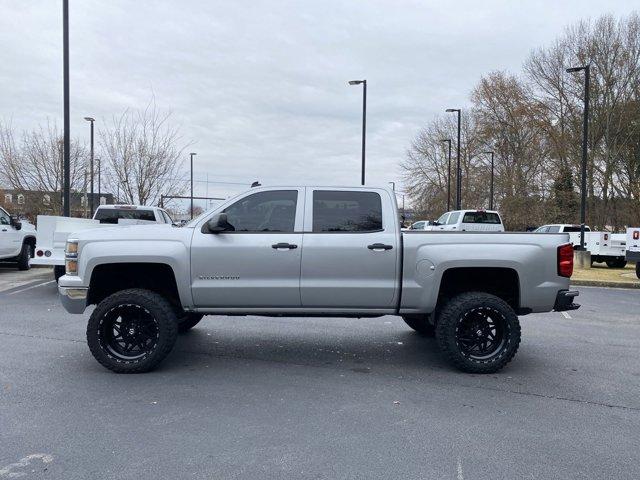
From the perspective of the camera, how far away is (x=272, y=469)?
3.41 m

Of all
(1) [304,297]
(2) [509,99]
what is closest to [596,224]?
(2) [509,99]

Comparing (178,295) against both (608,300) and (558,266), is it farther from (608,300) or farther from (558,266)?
(608,300)

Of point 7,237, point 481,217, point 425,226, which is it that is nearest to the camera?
point 7,237

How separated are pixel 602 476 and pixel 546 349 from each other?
352 cm

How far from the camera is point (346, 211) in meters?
5.70

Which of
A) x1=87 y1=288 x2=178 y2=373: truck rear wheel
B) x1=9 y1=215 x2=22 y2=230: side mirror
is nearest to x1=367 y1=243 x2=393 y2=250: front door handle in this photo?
x1=87 y1=288 x2=178 y2=373: truck rear wheel

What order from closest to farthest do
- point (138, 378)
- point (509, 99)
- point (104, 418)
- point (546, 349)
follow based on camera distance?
point (104, 418)
point (138, 378)
point (546, 349)
point (509, 99)

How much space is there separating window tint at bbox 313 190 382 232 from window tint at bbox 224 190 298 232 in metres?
0.27

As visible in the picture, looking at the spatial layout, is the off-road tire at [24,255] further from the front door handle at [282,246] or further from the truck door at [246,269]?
the front door handle at [282,246]

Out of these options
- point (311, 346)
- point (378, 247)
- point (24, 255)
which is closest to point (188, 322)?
point (311, 346)

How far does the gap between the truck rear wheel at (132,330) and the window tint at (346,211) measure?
1.81m

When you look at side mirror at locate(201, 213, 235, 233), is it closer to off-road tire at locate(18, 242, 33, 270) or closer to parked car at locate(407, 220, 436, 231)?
off-road tire at locate(18, 242, 33, 270)

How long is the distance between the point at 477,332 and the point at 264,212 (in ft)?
8.47

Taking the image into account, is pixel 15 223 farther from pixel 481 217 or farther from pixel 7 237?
pixel 481 217
